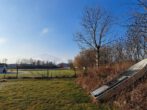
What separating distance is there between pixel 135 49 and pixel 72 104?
1469 centimetres

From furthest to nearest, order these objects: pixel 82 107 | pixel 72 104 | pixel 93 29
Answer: pixel 93 29
pixel 72 104
pixel 82 107

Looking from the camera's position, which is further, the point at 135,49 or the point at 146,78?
the point at 135,49

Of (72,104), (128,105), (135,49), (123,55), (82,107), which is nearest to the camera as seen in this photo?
(128,105)

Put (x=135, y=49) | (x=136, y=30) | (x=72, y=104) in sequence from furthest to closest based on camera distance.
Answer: (x=135, y=49) → (x=136, y=30) → (x=72, y=104)

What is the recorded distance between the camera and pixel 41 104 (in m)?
7.32

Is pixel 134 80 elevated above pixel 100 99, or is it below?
above

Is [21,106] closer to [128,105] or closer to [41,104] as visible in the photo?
[41,104]

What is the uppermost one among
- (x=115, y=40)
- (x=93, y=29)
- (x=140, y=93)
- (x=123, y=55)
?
(x=93, y=29)

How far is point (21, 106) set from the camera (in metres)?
7.05

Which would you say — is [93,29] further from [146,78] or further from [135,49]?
[146,78]

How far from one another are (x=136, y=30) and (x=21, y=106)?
6.19 metres

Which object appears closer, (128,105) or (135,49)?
(128,105)

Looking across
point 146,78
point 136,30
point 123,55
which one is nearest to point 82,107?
point 146,78

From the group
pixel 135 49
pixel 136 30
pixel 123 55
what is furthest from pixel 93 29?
pixel 136 30
